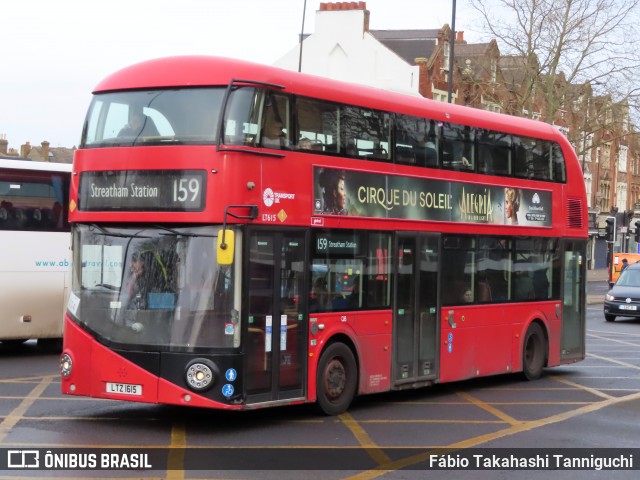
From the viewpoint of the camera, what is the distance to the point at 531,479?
10.2 meters

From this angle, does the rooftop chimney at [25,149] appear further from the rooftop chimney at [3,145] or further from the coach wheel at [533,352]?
the coach wheel at [533,352]

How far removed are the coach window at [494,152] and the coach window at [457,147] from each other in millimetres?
279

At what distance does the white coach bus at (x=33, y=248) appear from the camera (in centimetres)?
2020

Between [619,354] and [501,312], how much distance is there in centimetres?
800

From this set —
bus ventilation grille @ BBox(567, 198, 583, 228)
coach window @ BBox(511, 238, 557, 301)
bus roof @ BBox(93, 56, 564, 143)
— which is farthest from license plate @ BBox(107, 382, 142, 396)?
bus ventilation grille @ BBox(567, 198, 583, 228)

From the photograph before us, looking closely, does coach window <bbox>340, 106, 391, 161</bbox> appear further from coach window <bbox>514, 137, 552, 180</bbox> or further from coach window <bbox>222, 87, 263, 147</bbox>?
coach window <bbox>514, 137, 552, 180</bbox>

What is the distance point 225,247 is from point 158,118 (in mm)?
1705

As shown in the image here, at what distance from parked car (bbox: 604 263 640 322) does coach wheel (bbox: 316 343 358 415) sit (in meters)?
24.1

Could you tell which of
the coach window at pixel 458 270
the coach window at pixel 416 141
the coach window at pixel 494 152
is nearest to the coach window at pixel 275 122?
the coach window at pixel 416 141

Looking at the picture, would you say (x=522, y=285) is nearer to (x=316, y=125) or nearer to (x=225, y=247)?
(x=316, y=125)

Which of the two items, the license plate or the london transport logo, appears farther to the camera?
the london transport logo

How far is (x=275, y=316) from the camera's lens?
42.8 ft

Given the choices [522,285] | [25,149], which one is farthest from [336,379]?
[25,149]

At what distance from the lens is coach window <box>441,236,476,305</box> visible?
16.5 metres
